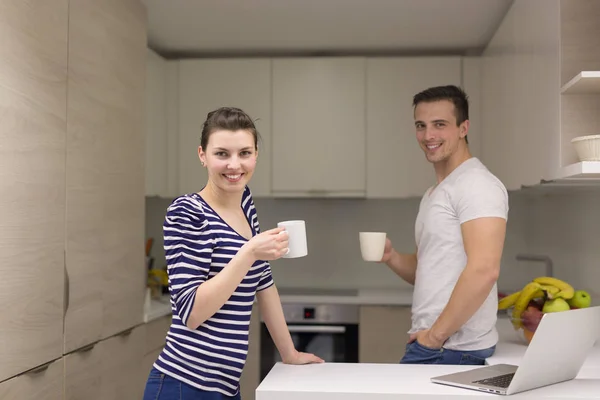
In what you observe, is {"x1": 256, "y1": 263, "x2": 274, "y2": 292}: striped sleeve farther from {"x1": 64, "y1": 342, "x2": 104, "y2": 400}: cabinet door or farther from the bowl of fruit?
the bowl of fruit

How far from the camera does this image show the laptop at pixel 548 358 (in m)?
1.62

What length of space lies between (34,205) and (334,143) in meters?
2.31

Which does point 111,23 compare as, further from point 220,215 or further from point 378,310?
point 378,310

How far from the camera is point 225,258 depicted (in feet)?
5.91

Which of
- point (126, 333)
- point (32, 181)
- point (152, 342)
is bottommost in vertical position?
→ point (152, 342)

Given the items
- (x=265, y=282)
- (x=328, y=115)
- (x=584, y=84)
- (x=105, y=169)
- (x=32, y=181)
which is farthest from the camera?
(x=328, y=115)

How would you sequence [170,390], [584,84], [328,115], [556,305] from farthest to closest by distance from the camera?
[328,115] < [556,305] < [584,84] < [170,390]

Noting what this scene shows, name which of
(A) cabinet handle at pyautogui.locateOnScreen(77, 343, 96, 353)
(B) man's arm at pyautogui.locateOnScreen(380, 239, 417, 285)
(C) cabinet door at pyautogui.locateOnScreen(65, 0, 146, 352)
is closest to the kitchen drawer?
(C) cabinet door at pyautogui.locateOnScreen(65, 0, 146, 352)

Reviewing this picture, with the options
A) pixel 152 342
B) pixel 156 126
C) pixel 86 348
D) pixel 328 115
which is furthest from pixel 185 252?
pixel 328 115

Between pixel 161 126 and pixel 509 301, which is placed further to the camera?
pixel 161 126

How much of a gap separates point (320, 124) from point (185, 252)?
257 centimetres

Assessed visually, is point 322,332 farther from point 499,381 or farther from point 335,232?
point 499,381

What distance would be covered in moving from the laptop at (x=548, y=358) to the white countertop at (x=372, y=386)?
0.02 meters

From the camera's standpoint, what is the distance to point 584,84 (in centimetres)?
225
